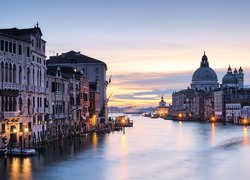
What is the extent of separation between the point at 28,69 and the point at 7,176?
15403mm

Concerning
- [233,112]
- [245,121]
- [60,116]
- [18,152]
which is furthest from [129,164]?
[233,112]

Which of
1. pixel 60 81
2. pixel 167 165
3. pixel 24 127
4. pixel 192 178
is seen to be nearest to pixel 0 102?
pixel 24 127

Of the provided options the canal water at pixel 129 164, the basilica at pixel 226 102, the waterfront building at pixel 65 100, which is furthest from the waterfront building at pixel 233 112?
the canal water at pixel 129 164

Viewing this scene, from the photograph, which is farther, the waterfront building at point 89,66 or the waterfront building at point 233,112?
the waterfront building at point 233,112

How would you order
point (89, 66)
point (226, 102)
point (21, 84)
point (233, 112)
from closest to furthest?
point (21, 84)
point (89, 66)
point (233, 112)
point (226, 102)

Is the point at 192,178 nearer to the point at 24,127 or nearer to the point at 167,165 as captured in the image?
the point at 167,165

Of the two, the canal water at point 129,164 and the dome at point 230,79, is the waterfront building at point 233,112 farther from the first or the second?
the canal water at point 129,164

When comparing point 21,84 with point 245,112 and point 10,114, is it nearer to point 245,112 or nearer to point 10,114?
point 10,114

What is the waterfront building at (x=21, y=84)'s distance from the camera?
3962 cm

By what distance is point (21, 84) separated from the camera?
42.0 metres

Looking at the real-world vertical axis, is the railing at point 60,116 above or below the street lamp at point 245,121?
above

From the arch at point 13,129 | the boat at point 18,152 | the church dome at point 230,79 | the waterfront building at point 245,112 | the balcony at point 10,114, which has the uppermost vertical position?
the church dome at point 230,79

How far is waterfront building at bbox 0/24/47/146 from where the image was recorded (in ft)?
130

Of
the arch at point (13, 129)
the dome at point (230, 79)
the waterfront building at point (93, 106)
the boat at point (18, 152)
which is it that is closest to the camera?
the boat at point (18, 152)
